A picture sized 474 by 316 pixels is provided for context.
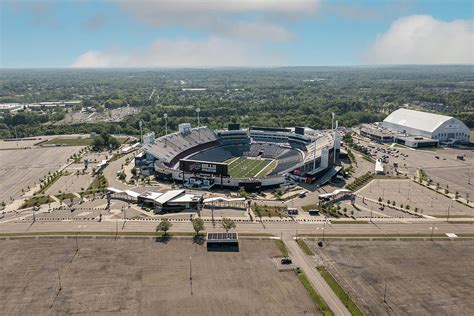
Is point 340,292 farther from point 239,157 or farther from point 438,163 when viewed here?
point 438,163

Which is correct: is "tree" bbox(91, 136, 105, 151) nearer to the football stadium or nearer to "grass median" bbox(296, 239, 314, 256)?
the football stadium

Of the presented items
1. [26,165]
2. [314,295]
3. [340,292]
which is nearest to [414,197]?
[340,292]

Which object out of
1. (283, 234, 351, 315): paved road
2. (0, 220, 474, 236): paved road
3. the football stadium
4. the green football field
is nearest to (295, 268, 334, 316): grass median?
(283, 234, 351, 315): paved road

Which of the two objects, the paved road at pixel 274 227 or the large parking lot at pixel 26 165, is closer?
the paved road at pixel 274 227

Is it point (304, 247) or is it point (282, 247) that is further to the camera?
point (304, 247)

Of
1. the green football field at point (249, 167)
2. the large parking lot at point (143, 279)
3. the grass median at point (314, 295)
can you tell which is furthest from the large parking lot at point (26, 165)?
the grass median at point (314, 295)

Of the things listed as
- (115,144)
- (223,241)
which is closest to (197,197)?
(223,241)

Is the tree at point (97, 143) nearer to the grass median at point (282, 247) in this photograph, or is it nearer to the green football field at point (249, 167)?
the green football field at point (249, 167)
